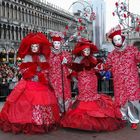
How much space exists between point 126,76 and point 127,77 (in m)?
0.03

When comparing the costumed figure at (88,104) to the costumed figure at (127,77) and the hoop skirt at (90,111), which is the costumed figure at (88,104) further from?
the costumed figure at (127,77)

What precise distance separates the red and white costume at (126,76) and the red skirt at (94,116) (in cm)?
24

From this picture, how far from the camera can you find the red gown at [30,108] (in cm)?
575

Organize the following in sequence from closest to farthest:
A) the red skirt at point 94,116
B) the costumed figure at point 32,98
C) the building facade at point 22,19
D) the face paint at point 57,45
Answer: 1. the red skirt at point 94,116
2. the costumed figure at point 32,98
3. the face paint at point 57,45
4. the building facade at point 22,19

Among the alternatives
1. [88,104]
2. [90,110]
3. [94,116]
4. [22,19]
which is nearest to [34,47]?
[88,104]

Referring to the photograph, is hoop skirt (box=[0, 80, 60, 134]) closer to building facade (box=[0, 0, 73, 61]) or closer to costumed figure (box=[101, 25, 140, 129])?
costumed figure (box=[101, 25, 140, 129])

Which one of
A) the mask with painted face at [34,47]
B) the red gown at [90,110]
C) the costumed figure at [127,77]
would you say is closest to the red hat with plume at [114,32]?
the costumed figure at [127,77]

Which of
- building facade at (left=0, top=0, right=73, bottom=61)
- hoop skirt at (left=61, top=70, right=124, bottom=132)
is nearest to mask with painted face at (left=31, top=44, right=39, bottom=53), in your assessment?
hoop skirt at (left=61, top=70, right=124, bottom=132)

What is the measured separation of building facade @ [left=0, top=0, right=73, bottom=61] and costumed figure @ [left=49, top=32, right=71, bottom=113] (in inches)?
1316

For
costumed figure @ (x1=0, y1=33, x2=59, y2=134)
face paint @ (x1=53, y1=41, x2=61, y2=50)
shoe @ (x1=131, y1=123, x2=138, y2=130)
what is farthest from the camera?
face paint @ (x1=53, y1=41, x2=61, y2=50)

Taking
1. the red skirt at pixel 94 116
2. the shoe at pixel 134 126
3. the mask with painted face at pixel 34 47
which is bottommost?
the shoe at pixel 134 126

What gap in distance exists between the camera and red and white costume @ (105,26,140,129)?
6.13 meters

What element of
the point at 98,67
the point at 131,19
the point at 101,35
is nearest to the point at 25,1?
the point at 101,35

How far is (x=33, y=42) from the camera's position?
6105 mm
